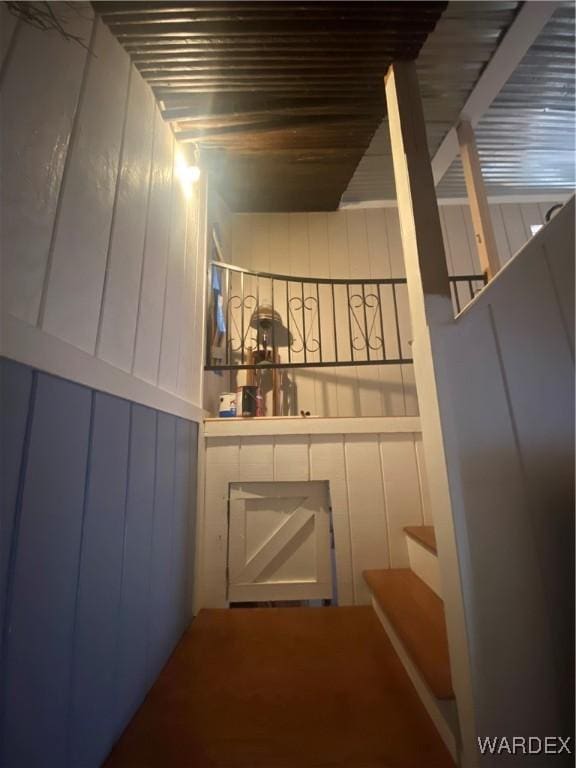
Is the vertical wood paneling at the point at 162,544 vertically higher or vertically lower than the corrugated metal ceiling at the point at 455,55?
lower

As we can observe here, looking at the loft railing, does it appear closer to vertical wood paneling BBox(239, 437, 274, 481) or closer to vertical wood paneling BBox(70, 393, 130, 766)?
vertical wood paneling BBox(239, 437, 274, 481)

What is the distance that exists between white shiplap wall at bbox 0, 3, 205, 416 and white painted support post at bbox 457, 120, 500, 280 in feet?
6.72

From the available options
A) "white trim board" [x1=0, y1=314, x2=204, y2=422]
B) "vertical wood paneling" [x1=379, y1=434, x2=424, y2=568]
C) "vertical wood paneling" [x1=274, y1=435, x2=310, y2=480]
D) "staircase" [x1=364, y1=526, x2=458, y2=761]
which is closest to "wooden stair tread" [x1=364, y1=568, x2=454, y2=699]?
"staircase" [x1=364, y1=526, x2=458, y2=761]

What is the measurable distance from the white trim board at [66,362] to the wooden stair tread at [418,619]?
1238 millimetres

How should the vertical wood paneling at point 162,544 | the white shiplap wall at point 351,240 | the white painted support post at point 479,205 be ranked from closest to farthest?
the vertical wood paneling at point 162,544, the white painted support post at point 479,205, the white shiplap wall at point 351,240

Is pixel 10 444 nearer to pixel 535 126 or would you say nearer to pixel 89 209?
pixel 89 209

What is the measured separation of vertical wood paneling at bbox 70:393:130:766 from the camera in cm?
71

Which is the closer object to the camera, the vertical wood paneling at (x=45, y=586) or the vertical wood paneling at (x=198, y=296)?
the vertical wood paneling at (x=45, y=586)

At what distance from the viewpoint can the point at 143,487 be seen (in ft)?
3.42

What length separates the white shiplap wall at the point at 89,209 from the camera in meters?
0.62

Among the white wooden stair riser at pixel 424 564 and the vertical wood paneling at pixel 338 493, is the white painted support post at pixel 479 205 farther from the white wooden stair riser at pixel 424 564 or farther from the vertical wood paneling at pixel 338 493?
the white wooden stair riser at pixel 424 564

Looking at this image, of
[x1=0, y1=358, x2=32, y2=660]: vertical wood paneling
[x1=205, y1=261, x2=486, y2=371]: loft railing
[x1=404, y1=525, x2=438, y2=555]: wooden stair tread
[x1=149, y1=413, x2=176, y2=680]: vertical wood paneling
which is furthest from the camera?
[x1=205, y1=261, x2=486, y2=371]: loft railing

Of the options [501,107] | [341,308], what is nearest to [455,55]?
[501,107]

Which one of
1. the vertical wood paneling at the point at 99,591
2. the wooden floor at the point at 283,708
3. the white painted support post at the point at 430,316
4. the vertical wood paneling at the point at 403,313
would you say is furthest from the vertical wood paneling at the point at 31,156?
the vertical wood paneling at the point at 403,313
